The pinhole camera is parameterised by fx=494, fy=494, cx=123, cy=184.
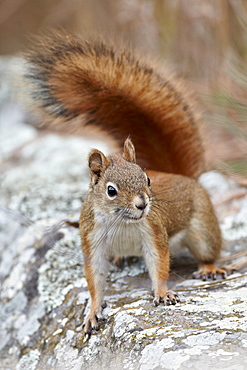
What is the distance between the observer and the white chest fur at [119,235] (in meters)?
1.70

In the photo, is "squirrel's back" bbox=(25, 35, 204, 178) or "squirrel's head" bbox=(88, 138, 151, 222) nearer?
"squirrel's head" bbox=(88, 138, 151, 222)

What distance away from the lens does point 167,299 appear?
1.61 metres

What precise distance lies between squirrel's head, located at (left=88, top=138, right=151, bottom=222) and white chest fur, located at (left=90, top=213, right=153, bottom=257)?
0.06 metres

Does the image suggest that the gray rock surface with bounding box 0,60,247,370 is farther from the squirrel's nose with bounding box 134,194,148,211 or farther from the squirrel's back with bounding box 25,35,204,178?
the squirrel's back with bounding box 25,35,204,178

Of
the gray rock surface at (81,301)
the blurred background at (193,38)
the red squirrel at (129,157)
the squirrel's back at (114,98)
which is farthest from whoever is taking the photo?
the blurred background at (193,38)

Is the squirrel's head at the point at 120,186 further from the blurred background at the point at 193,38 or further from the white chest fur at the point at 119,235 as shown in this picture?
the blurred background at the point at 193,38

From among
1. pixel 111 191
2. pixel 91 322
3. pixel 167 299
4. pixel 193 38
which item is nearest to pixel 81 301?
pixel 91 322

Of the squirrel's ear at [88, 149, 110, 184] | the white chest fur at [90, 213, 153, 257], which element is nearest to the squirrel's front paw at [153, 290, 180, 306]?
the white chest fur at [90, 213, 153, 257]

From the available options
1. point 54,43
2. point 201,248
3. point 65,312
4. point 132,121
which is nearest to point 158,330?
point 65,312

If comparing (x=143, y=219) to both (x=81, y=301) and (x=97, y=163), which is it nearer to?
(x=97, y=163)

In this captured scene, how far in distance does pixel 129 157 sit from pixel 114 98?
378 millimetres

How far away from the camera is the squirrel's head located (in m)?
1.53

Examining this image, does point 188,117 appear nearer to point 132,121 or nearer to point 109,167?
point 132,121

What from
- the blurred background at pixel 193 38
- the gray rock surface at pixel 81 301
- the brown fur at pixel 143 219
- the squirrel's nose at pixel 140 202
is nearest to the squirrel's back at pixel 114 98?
the brown fur at pixel 143 219
